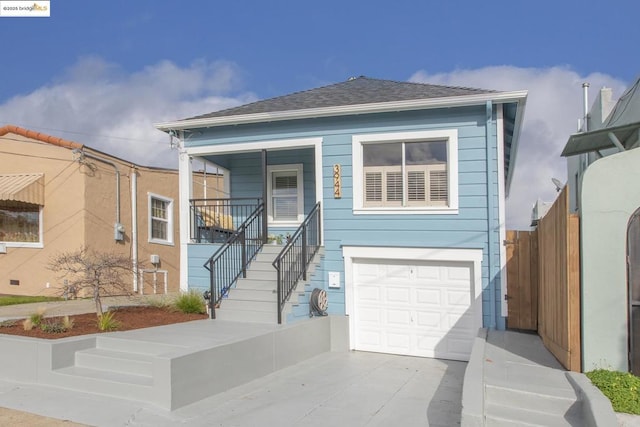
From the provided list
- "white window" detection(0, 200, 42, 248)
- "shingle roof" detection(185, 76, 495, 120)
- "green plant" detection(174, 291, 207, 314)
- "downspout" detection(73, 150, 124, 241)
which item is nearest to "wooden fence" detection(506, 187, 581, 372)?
"shingle roof" detection(185, 76, 495, 120)

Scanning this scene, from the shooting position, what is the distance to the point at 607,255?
5.07 metres

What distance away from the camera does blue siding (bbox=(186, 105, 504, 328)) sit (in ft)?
29.1

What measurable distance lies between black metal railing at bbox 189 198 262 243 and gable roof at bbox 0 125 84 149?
418 cm

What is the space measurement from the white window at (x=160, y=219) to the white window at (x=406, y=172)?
8524 mm

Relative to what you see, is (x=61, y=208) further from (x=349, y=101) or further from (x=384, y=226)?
(x=384, y=226)

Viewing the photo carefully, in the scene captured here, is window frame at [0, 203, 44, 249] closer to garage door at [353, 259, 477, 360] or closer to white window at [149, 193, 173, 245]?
white window at [149, 193, 173, 245]

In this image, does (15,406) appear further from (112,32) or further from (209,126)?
(112,32)

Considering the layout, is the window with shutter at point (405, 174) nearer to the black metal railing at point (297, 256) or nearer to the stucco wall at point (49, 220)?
the black metal railing at point (297, 256)

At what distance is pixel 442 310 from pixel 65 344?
251 inches

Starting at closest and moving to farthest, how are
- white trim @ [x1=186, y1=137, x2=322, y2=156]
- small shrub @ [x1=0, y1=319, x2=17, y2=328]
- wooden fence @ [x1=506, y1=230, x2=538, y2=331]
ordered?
small shrub @ [x1=0, y1=319, x2=17, y2=328]
wooden fence @ [x1=506, y1=230, x2=538, y2=331]
white trim @ [x1=186, y1=137, x2=322, y2=156]

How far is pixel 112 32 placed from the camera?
13.0 metres

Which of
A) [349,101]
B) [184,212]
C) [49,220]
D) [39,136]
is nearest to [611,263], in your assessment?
[349,101]

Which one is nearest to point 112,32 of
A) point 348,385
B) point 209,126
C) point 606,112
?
point 209,126

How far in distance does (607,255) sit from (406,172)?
193 inches
